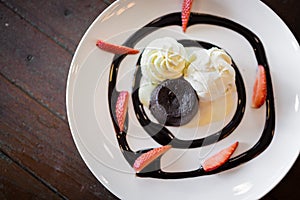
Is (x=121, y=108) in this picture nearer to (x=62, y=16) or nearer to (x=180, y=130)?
(x=180, y=130)

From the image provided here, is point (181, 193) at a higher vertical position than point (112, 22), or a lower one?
lower

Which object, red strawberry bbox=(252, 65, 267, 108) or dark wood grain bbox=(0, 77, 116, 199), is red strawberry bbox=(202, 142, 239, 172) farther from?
dark wood grain bbox=(0, 77, 116, 199)

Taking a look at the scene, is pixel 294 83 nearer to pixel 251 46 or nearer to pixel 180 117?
pixel 251 46

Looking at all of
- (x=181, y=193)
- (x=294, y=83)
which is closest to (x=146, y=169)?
(x=181, y=193)

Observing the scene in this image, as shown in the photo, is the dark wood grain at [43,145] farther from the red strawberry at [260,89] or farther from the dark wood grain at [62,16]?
the red strawberry at [260,89]

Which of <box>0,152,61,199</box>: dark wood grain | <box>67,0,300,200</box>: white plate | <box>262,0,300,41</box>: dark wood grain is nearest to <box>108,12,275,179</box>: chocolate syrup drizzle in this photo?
<box>67,0,300,200</box>: white plate

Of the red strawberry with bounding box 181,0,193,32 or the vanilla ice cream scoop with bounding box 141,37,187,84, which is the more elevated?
the red strawberry with bounding box 181,0,193,32

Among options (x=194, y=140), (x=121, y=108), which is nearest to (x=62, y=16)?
(x=121, y=108)
